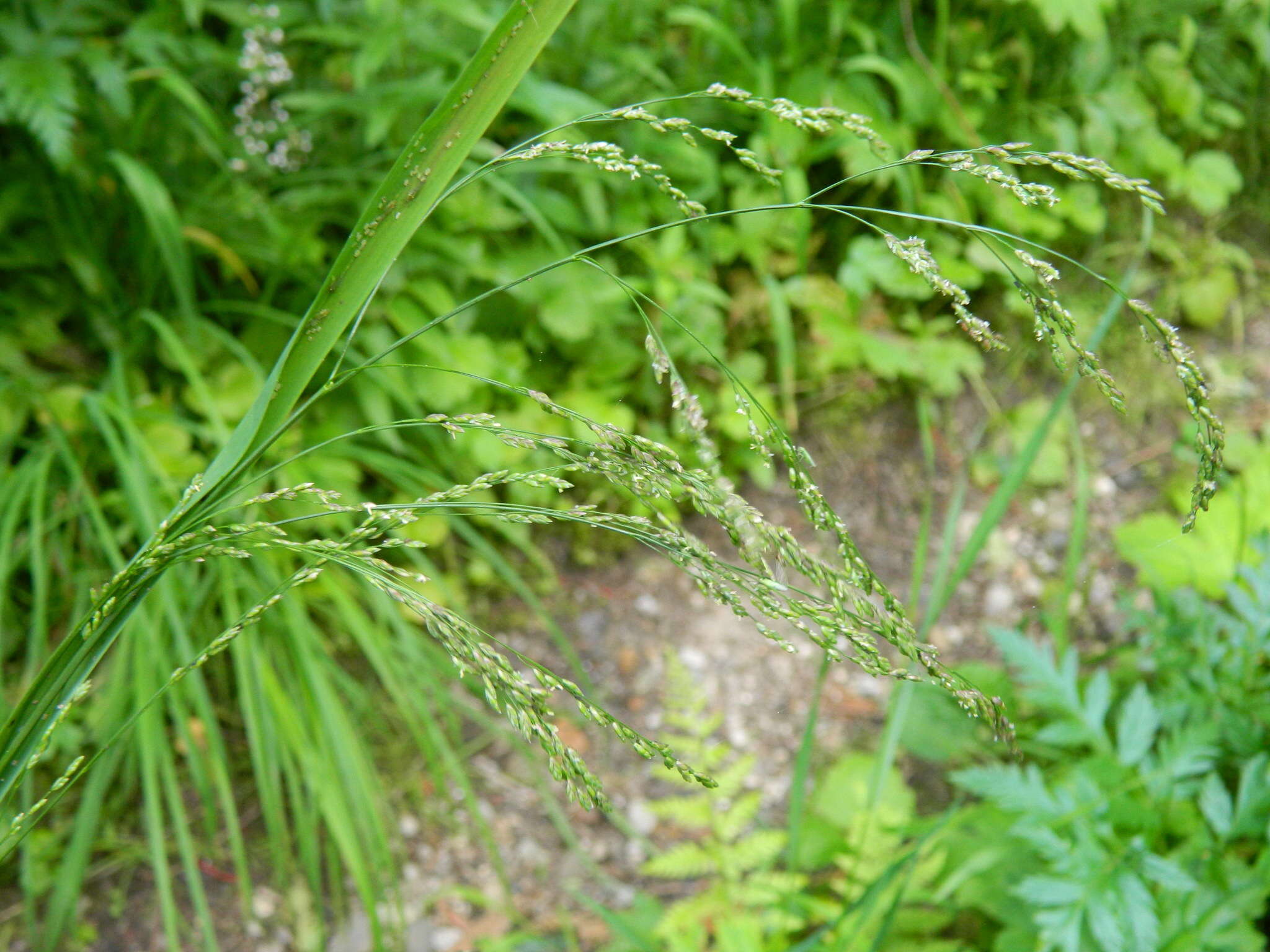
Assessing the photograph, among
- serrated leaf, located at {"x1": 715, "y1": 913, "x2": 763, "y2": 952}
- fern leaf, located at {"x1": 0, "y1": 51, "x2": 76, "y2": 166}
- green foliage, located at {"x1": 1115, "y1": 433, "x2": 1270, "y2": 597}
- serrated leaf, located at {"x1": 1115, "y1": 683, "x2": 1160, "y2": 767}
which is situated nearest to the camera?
serrated leaf, located at {"x1": 715, "y1": 913, "x2": 763, "y2": 952}

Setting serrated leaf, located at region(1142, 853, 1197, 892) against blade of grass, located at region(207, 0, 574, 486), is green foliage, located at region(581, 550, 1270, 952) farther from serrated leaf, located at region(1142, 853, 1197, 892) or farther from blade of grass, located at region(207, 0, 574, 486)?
blade of grass, located at region(207, 0, 574, 486)

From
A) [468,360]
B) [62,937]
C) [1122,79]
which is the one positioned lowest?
[62,937]

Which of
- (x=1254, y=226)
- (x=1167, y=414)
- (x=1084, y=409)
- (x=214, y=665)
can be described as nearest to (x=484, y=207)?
(x=214, y=665)

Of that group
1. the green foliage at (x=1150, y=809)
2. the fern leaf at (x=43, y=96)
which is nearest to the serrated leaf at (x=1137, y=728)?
the green foliage at (x=1150, y=809)

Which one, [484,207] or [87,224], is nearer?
[87,224]

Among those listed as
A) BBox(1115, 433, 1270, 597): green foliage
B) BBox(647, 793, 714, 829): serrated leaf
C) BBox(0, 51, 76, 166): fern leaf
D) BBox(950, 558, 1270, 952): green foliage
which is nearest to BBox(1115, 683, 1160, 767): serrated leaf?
BBox(950, 558, 1270, 952): green foliage

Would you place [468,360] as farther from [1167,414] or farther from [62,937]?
[1167,414]

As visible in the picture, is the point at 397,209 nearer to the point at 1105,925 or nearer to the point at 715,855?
the point at 1105,925
